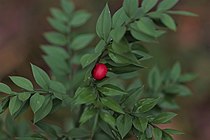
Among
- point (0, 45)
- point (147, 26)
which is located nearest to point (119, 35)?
point (147, 26)

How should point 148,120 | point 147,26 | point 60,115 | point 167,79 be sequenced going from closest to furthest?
point 147,26 → point 148,120 → point 167,79 → point 60,115

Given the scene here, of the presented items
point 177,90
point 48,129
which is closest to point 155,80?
point 177,90

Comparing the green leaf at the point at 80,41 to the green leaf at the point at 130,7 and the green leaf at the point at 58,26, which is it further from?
the green leaf at the point at 130,7

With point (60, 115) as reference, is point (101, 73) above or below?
above

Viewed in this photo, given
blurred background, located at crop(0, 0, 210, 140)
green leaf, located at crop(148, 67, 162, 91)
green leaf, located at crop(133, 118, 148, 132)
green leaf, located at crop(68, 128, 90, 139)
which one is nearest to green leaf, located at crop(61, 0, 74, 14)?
green leaf, located at crop(148, 67, 162, 91)

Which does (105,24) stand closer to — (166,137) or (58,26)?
(166,137)

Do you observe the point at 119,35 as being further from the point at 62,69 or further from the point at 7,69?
the point at 7,69
